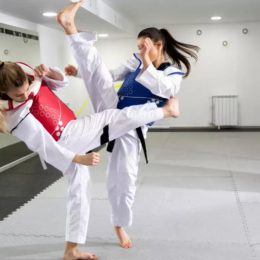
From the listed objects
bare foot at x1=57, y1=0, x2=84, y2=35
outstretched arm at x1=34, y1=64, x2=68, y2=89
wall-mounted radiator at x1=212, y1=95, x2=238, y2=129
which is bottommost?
wall-mounted radiator at x1=212, y1=95, x2=238, y2=129

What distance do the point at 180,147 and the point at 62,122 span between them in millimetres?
4750

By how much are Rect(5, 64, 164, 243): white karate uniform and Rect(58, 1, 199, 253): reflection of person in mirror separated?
0.14 m

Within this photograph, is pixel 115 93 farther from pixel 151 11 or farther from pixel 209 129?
pixel 209 129

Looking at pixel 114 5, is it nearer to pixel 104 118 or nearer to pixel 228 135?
pixel 228 135

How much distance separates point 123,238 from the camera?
2844mm

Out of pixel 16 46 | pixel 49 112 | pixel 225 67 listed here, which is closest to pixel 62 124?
pixel 49 112

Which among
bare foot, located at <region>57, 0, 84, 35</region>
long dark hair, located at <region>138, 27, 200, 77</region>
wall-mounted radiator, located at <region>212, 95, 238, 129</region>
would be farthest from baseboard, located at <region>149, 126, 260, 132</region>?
bare foot, located at <region>57, 0, 84, 35</region>

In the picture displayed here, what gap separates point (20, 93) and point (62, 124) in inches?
13.4

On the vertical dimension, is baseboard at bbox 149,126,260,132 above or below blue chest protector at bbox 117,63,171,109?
below

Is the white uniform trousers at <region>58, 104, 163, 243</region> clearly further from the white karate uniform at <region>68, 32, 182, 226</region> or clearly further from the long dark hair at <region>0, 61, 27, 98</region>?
the long dark hair at <region>0, 61, 27, 98</region>

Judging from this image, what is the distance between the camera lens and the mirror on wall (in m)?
5.44

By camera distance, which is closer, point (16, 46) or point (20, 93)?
point (20, 93)

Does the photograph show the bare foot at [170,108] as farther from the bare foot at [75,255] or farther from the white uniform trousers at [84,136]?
the bare foot at [75,255]

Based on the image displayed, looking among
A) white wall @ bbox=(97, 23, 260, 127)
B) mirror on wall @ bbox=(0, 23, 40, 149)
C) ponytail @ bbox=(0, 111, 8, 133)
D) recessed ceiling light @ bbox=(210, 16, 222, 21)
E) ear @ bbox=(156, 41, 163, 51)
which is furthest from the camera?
white wall @ bbox=(97, 23, 260, 127)
